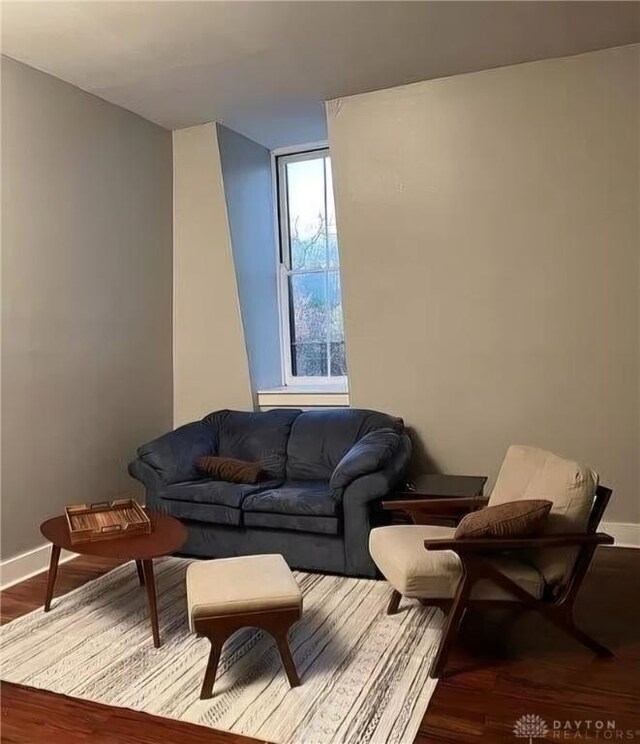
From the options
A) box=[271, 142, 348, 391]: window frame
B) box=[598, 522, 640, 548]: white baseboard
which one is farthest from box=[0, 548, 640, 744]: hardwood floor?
box=[271, 142, 348, 391]: window frame

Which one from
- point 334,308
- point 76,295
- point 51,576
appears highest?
point 76,295

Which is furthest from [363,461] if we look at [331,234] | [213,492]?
[331,234]

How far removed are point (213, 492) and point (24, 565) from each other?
1.14 m

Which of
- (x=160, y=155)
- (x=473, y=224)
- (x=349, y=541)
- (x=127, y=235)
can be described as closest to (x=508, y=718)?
(x=349, y=541)

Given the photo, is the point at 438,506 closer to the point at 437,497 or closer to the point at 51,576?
the point at 437,497

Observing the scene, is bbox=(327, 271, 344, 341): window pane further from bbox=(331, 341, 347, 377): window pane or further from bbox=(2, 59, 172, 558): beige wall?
bbox=(2, 59, 172, 558): beige wall

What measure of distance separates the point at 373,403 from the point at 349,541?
1.22 metres

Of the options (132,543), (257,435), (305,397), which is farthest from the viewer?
(305,397)

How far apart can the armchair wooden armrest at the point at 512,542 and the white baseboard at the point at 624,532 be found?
1.64 m

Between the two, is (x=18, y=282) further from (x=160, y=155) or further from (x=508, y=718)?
(x=508, y=718)

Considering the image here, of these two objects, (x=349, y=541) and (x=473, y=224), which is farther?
(x=473, y=224)

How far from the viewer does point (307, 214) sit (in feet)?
17.4

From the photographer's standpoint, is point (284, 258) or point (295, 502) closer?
point (295, 502)

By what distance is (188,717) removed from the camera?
2320mm
